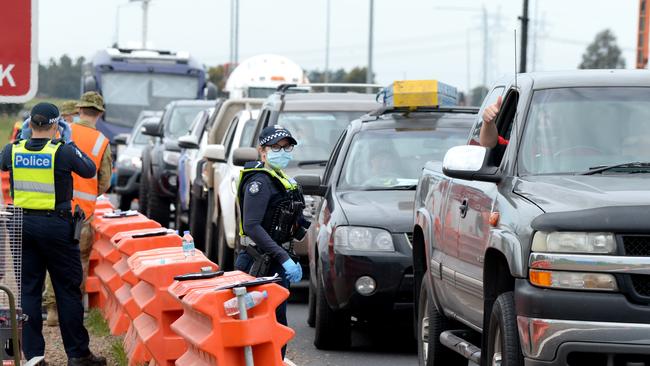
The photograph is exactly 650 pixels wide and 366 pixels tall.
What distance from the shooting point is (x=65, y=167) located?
1036 centimetres

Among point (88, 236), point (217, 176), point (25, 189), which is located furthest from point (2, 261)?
point (217, 176)

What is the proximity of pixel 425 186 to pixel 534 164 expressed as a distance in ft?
7.15

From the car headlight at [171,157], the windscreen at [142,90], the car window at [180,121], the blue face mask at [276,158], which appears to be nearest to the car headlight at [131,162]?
the car window at [180,121]

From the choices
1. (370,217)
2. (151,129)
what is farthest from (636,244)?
(151,129)

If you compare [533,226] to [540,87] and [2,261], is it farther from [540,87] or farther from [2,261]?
[2,261]

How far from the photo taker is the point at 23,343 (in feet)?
34.0

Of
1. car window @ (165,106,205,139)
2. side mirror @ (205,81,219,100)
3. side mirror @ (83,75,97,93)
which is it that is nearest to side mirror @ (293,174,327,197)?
car window @ (165,106,205,139)

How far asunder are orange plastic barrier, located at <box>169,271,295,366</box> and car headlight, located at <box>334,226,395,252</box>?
3.56 meters

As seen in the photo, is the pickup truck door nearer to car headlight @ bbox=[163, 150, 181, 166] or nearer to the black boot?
the black boot

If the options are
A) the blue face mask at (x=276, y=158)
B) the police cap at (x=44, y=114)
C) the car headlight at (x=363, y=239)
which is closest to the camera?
the blue face mask at (x=276, y=158)

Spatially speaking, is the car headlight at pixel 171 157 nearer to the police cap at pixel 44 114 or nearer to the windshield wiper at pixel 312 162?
the windshield wiper at pixel 312 162

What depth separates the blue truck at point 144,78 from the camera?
4059 centimetres

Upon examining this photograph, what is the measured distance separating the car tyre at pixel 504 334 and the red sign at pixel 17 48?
2.52 meters

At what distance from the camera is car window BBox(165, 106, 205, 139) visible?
85.9 ft
